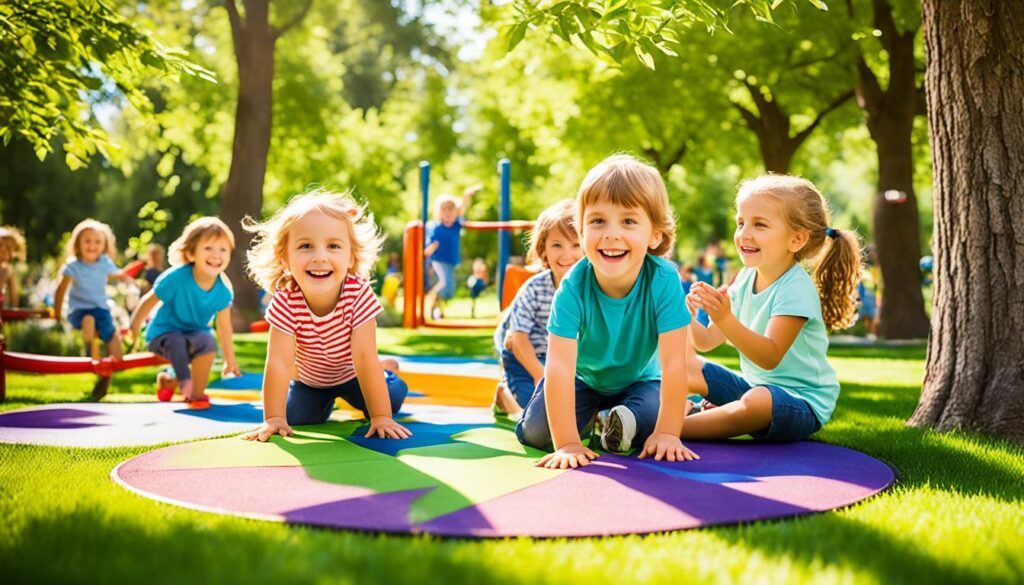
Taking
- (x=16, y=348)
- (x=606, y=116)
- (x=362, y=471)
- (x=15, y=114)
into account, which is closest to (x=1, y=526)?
(x=362, y=471)

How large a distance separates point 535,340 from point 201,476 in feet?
8.54

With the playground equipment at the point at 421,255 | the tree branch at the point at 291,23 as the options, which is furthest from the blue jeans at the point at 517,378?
the tree branch at the point at 291,23

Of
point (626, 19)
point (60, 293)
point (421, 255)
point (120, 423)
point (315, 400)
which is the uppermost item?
point (626, 19)

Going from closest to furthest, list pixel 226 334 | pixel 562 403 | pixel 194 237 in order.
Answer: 1. pixel 562 403
2. pixel 194 237
3. pixel 226 334

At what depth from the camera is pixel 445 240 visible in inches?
528

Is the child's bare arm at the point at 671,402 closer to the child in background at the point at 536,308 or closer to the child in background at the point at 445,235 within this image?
the child in background at the point at 536,308

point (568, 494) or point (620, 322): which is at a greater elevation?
point (620, 322)

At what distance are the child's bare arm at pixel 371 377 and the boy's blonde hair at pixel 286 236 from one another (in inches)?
19.2

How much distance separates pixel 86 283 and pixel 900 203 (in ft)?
37.2

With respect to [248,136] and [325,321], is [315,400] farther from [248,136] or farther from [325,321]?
[248,136]

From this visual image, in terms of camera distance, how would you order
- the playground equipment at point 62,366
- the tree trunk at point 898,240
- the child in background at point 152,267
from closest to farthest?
the playground equipment at point 62,366 → the child in background at point 152,267 → the tree trunk at point 898,240

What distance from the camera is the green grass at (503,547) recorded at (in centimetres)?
224

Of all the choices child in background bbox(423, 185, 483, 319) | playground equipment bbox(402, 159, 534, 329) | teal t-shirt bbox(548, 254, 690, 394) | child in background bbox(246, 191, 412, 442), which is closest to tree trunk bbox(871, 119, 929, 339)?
playground equipment bbox(402, 159, 534, 329)

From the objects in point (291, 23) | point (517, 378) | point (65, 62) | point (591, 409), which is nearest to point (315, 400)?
point (517, 378)
